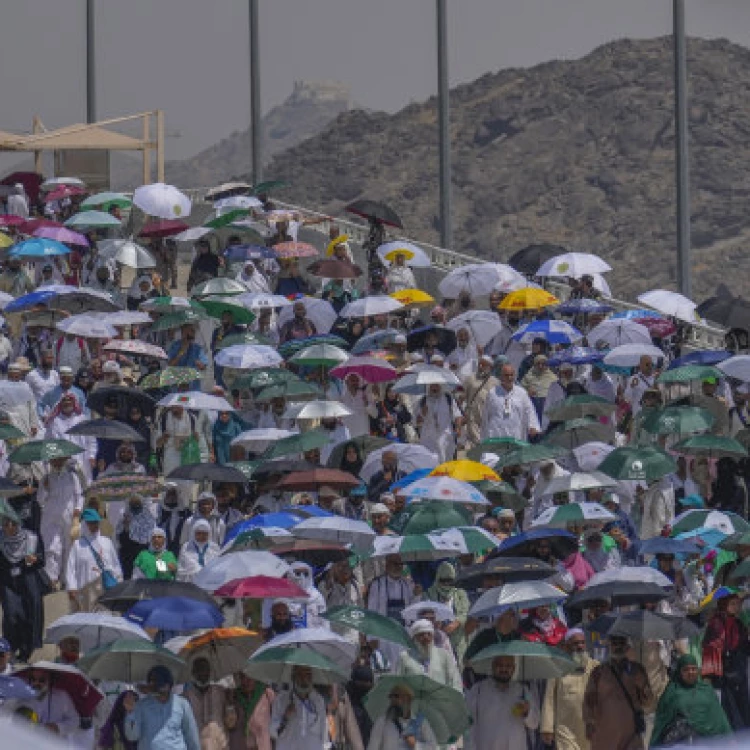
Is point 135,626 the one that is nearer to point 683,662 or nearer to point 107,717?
point 107,717

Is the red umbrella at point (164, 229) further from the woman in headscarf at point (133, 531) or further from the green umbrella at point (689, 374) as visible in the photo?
the woman in headscarf at point (133, 531)

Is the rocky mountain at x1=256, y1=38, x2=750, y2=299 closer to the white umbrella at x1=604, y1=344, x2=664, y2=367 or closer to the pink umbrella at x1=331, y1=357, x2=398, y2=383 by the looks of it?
the white umbrella at x1=604, y1=344, x2=664, y2=367

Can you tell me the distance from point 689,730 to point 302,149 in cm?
14227

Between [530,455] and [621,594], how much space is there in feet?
13.3

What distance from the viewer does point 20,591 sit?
20.7 metres

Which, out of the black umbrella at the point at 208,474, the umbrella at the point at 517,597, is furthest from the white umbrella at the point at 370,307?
the umbrella at the point at 517,597

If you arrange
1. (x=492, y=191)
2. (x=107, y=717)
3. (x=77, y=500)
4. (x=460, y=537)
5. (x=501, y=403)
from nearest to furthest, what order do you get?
(x=107, y=717)
(x=460, y=537)
(x=77, y=500)
(x=501, y=403)
(x=492, y=191)

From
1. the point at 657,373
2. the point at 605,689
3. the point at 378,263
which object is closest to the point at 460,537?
the point at 605,689

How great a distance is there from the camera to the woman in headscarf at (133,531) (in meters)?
21.2

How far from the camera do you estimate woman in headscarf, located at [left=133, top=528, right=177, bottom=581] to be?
19.8 meters

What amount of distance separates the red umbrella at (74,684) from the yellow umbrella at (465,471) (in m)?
4.97

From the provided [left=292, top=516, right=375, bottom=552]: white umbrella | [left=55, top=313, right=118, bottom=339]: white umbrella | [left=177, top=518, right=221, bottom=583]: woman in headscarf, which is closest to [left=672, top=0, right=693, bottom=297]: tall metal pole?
[left=55, top=313, right=118, bottom=339]: white umbrella

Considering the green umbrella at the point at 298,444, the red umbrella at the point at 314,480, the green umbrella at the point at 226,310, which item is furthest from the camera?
the green umbrella at the point at 226,310

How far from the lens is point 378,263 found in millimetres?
32375
